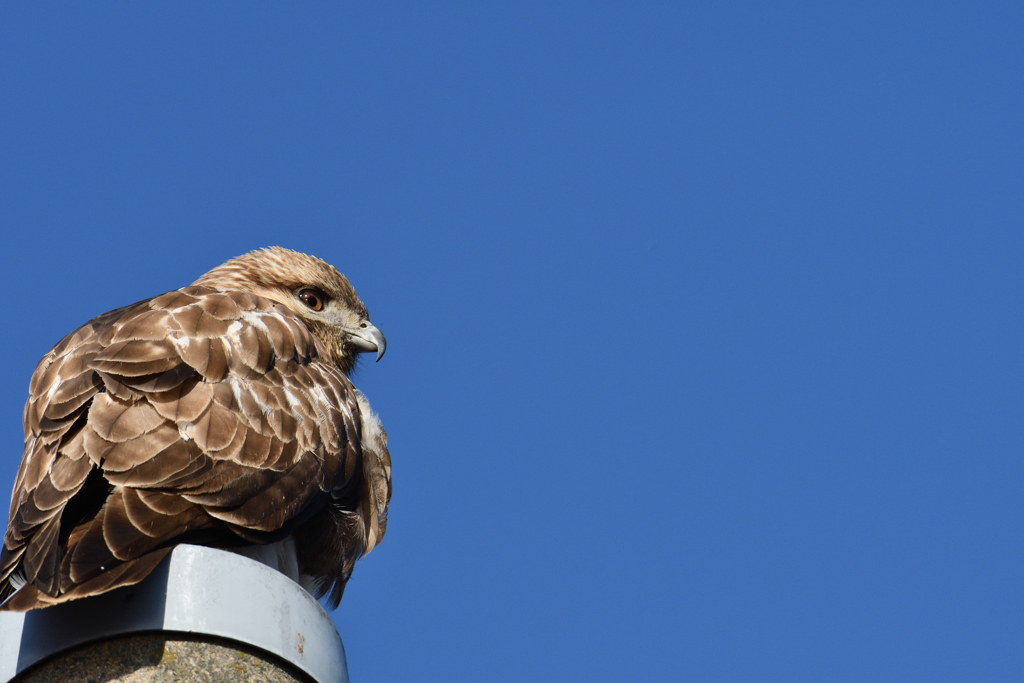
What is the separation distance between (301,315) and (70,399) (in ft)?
10.2

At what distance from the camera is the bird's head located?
735 centimetres

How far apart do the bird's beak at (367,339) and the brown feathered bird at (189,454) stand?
1.66 m

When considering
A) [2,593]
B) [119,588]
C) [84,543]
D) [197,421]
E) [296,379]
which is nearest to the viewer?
[119,588]

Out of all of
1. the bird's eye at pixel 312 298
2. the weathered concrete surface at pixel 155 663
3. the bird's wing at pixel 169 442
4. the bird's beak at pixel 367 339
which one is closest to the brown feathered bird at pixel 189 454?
the bird's wing at pixel 169 442

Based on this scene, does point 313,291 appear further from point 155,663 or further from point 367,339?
point 155,663

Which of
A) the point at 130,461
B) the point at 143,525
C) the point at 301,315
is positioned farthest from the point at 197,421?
the point at 301,315

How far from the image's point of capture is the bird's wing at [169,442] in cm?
364

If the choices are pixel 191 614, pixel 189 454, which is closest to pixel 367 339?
pixel 189 454

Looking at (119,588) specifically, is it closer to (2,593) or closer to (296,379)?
(2,593)

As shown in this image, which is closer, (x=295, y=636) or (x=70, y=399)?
(x=295, y=636)

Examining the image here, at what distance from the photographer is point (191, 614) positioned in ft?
10.7

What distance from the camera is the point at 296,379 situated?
5.05 meters

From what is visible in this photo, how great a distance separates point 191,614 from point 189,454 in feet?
2.96

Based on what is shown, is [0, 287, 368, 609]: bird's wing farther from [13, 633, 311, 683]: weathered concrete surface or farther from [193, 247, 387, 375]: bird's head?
[193, 247, 387, 375]: bird's head
